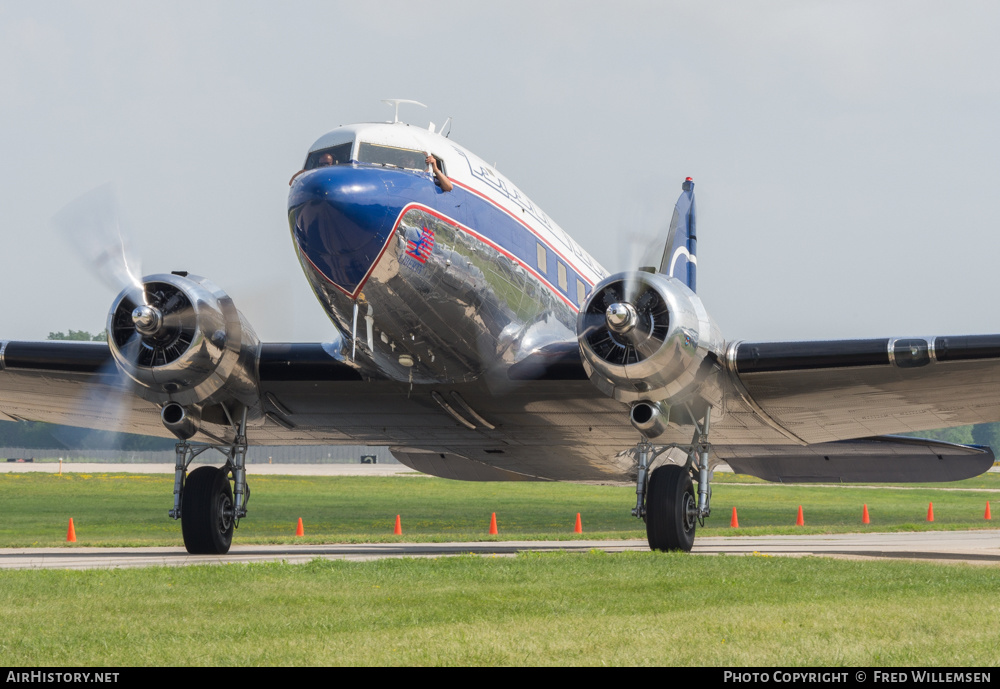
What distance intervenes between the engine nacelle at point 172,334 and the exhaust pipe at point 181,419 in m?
0.36

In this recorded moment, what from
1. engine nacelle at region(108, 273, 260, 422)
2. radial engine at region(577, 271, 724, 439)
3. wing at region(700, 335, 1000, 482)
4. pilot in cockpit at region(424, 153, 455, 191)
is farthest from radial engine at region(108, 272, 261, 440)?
wing at region(700, 335, 1000, 482)

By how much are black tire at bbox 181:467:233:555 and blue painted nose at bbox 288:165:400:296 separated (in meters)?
5.11

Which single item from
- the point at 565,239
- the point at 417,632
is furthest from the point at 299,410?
the point at 417,632

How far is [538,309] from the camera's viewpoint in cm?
1600

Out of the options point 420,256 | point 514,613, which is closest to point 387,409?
point 420,256

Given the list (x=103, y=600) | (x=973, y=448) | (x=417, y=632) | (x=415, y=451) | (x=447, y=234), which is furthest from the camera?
(x=415, y=451)

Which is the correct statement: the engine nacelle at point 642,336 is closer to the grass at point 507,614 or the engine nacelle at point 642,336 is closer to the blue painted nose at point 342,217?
the grass at point 507,614

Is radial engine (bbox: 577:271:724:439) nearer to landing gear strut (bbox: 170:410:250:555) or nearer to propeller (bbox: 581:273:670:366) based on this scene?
propeller (bbox: 581:273:670:366)

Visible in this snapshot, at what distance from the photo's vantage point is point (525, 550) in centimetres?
1808

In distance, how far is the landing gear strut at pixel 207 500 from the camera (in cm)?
1638

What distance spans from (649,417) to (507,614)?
5927 millimetres

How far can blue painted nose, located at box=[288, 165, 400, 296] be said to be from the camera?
41.3 ft
